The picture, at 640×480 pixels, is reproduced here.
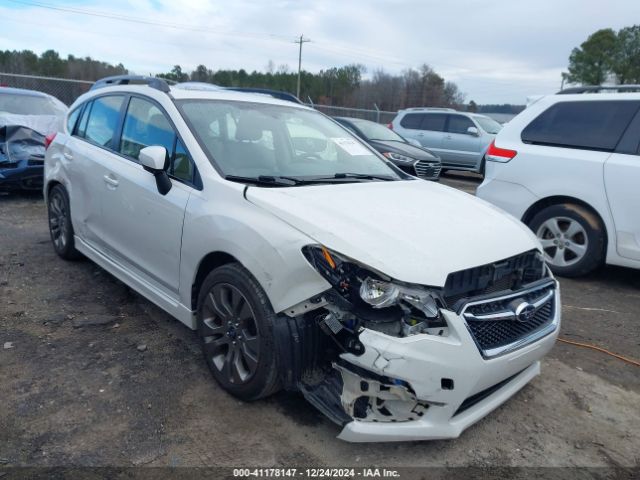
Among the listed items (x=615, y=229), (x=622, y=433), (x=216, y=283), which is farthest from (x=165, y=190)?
(x=615, y=229)

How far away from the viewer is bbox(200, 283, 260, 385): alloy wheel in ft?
8.73

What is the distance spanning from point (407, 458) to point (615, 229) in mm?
3543

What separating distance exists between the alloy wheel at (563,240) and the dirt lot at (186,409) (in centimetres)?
113

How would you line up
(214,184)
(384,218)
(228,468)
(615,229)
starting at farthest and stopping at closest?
(615,229), (214,184), (384,218), (228,468)

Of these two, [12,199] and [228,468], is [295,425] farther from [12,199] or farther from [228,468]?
[12,199]

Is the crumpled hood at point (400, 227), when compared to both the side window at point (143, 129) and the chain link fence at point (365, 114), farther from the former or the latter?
the chain link fence at point (365, 114)

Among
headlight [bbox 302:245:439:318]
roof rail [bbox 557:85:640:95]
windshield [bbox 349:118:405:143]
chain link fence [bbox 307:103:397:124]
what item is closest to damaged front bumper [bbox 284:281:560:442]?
headlight [bbox 302:245:439:318]

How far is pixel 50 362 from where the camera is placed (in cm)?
320

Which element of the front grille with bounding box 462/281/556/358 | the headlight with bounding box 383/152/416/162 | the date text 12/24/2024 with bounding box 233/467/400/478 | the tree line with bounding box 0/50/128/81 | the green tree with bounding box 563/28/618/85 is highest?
the green tree with bounding box 563/28/618/85

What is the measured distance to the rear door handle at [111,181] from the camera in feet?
12.2

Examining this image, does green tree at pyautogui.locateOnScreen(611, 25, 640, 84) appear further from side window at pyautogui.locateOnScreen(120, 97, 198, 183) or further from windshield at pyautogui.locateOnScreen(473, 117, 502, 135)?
side window at pyautogui.locateOnScreen(120, 97, 198, 183)

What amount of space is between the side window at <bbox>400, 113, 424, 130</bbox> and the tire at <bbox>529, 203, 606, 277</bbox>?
9380 millimetres

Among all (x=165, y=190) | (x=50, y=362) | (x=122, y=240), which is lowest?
(x=50, y=362)

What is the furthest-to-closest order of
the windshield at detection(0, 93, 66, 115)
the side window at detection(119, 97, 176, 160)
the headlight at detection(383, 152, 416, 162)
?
1. the headlight at detection(383, 152, 416, 162)
2. the windshield at detection(0, 93, 66, 115)
3. the side window at detection(119, 97, 176, 160)
